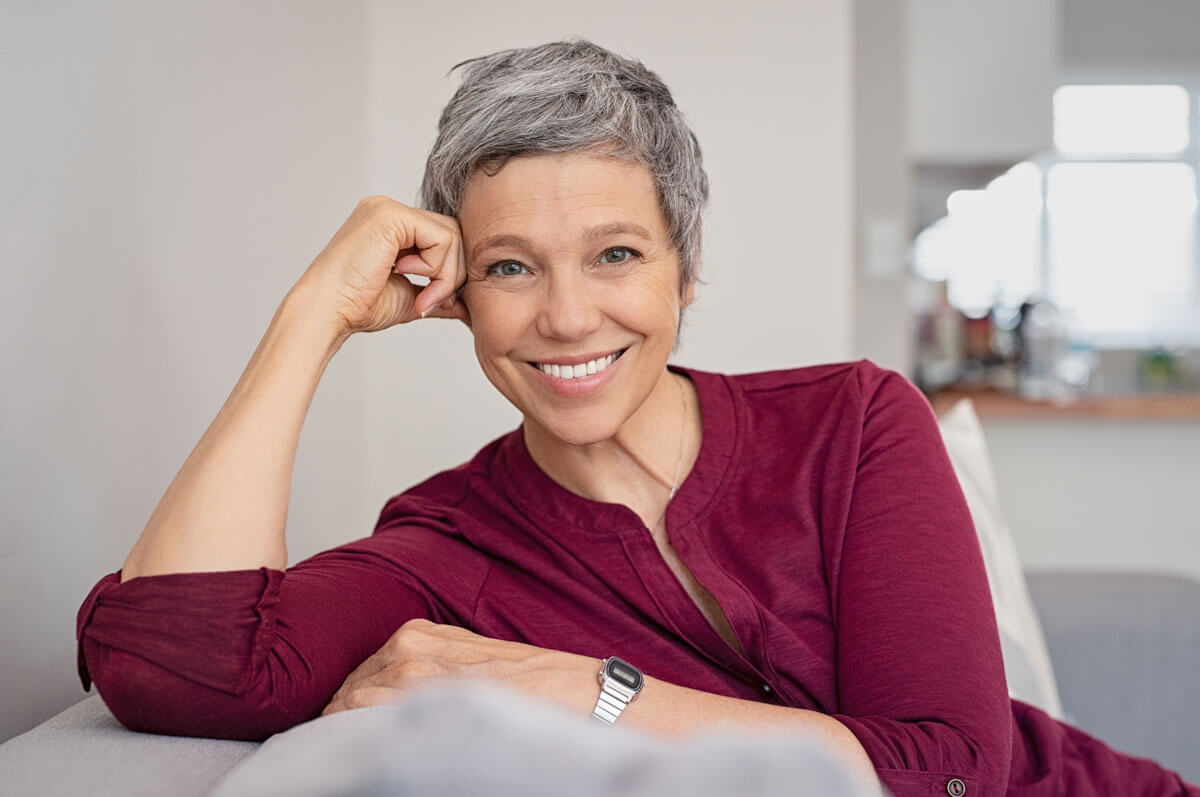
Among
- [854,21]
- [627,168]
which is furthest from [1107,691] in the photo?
[854,21]

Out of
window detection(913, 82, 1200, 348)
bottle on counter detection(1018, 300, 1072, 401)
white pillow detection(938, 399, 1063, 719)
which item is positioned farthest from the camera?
window detection(913, 82, 1200, 348)

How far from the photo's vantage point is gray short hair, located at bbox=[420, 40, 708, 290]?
1177mm

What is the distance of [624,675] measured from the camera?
3.34 feet

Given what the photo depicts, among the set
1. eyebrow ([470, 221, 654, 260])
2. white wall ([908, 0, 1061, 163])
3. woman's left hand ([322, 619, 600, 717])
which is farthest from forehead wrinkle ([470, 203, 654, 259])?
white wall ([908, 0, 1061, 163])

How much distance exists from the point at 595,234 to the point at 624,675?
445 mm

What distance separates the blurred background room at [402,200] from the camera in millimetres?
1226

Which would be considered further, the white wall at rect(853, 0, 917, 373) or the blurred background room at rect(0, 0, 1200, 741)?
the white wall at rect(853, 0, 917, 373)

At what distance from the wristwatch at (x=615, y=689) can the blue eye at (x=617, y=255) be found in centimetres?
43

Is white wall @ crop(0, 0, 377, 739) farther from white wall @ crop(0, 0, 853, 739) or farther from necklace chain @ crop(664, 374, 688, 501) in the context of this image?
necklace chain @ crop(664, 374, 688, 501)

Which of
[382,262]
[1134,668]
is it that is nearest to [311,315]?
[382,262]

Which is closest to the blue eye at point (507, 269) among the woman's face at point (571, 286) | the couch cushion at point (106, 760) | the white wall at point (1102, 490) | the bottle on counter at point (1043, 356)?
the woman's face at point (571, 286)

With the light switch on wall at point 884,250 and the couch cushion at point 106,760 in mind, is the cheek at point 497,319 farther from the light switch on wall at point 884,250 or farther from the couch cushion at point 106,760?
the light switch on wall at point 884,250

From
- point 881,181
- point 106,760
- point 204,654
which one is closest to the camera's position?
point 106,760

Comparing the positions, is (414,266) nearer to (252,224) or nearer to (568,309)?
(568,309)
